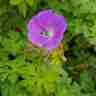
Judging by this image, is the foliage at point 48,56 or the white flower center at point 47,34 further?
the white flower center at point 47,34

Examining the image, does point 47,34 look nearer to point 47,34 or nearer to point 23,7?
point 47,34

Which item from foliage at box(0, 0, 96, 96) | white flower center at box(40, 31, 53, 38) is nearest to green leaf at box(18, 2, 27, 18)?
foliage at box(0, 0, 96, 96)

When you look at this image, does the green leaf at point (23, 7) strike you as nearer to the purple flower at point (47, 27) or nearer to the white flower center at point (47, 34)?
the purple flower at point (47, 27)

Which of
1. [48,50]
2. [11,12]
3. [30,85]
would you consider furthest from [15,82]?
[11,12]

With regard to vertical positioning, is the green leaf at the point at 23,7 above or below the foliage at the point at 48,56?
above

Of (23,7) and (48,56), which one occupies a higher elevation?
(23,7)

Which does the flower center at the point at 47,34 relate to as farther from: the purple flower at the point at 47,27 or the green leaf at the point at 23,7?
the green leaf at the point at 23,7

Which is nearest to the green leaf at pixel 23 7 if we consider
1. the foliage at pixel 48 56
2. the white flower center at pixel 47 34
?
the foliage at pixel 48 56

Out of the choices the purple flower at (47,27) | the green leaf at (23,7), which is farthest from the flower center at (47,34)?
the green leaf at (23,7)

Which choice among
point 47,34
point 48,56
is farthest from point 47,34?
point 48,56
